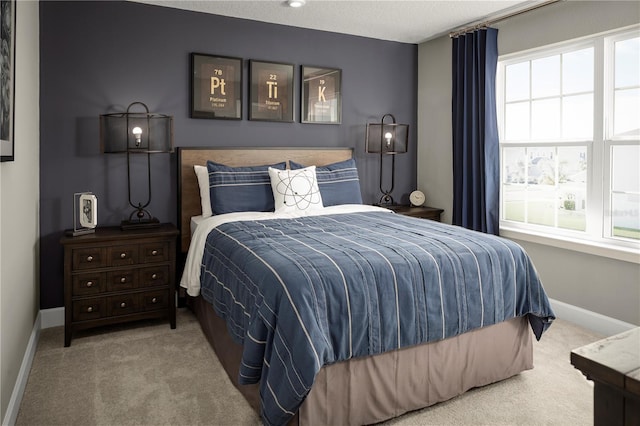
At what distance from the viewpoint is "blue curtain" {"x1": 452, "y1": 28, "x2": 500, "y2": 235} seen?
13.4 feet

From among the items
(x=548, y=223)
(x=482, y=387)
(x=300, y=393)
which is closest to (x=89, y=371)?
(x=300, y=393)

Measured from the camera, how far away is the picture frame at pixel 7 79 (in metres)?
1.81

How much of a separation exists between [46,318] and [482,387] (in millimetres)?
3039

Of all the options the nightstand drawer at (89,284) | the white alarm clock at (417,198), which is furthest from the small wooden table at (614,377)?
Answer: the white alarm clock at (417,198)

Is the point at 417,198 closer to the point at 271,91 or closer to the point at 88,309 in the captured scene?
the point at 271,91

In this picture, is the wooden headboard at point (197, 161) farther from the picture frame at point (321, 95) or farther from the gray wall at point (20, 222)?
the gray wall at point (20, 222)

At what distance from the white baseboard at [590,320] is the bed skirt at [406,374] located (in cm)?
105

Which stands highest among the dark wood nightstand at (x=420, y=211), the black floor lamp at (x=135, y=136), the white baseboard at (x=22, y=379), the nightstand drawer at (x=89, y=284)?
the black floor lamp at (x=135, y=136)

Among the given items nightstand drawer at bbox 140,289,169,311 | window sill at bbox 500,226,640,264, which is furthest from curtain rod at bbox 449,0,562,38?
nightstand drawer at bbox 140,289,169,311

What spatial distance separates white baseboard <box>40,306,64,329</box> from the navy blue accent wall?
0.17ft

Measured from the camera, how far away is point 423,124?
500cm

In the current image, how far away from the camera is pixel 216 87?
3.99 m

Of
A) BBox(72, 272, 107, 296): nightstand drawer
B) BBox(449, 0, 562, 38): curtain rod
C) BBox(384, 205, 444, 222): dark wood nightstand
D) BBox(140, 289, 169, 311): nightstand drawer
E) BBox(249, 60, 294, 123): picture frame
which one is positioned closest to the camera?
BBox(72, 272, 107, 296): nightstand drawer

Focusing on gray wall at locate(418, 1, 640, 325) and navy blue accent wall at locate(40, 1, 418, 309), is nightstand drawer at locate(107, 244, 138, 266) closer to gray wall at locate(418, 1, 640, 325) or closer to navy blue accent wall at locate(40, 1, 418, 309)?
navy blue accent wall at locate(40, 1, 418, 309)
